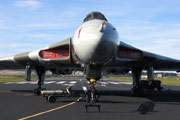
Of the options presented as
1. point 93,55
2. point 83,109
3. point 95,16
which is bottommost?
point 83,109

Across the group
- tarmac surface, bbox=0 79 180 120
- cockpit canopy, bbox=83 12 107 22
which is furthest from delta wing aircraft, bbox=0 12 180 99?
tarmac surface, bbox=0 79 180 120

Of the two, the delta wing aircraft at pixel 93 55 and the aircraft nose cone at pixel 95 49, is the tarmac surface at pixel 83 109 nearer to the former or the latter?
the delta wing aircraft at pixel 93 55

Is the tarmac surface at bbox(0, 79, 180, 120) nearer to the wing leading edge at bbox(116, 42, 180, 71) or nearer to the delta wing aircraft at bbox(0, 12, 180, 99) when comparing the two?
the delta wing aircraft at bbox(0, 12, 180, 99)

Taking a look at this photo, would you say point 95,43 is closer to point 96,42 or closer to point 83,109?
point 96,42

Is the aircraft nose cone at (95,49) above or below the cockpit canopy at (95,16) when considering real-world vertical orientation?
below

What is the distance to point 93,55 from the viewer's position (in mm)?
9969

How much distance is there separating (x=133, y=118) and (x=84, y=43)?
378 centimetres

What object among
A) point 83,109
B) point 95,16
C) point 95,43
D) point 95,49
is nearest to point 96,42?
point 95,43

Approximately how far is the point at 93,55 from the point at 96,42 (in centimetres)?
70

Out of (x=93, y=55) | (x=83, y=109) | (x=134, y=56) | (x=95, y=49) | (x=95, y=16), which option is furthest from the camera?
(x=134, y=56)

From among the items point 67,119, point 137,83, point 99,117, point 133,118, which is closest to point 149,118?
point 133,118

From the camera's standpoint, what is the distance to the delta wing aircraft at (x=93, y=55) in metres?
9.80

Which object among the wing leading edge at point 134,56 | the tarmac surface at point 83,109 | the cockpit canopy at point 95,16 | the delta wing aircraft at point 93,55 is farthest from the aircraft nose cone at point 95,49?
the cockpit canopy at point 95,16

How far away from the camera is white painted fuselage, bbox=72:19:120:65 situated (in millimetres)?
9594
